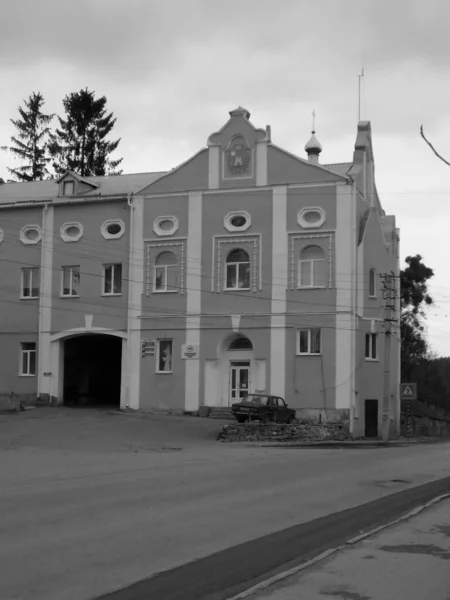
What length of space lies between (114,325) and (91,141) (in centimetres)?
2920

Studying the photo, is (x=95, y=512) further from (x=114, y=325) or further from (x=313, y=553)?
(x=114, y=325)

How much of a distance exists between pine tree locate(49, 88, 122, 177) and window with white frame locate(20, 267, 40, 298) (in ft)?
79.6

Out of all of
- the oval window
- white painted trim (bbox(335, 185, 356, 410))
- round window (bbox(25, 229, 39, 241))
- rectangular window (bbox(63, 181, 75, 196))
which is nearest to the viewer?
white painted trim (bbox(335, 185, 356, 410))

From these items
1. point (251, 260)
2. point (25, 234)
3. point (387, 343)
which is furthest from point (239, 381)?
point (25, 234)

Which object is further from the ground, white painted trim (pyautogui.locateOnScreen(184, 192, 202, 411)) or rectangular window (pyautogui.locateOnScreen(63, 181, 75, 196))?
rectangular window (pyautogui.locateOnScreen(63, 181, 75, 196))

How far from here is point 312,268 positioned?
41.2 metres

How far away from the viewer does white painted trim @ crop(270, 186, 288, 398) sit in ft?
134

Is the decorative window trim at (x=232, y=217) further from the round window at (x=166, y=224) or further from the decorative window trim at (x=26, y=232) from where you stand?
the decorative window trim at (x=26, y=232)

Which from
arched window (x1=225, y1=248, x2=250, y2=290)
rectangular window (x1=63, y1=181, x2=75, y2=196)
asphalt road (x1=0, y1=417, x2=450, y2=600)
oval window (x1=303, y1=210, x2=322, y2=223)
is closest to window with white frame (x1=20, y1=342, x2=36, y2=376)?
rectangular window (x1=63, y1=181, x2=75, y2=196)

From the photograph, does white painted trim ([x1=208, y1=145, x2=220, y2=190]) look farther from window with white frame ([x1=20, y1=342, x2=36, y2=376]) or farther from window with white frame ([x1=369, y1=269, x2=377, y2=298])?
window with white frame ([x1=20, y1=342, x2=36, y2=376])

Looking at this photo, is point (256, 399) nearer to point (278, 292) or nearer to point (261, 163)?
point (278, 292)

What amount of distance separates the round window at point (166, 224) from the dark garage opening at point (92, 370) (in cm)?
656

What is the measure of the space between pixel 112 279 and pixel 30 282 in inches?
175

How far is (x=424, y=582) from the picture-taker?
8.70 m
